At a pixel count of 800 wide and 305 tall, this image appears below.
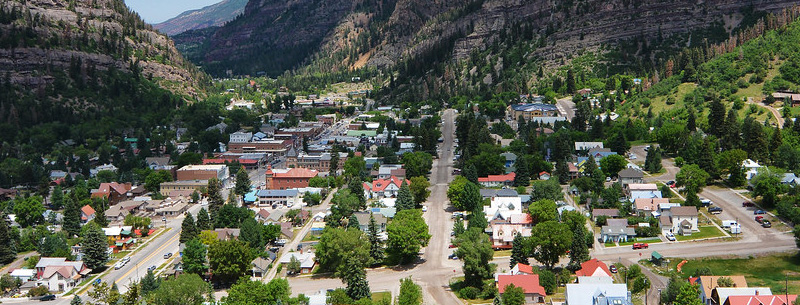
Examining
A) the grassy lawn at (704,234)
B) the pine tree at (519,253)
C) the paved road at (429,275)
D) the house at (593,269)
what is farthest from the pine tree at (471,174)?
the house at (593,269)

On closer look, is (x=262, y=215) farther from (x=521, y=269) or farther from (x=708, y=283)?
(x=708, y=283)

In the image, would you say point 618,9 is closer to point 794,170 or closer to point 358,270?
point 794,170

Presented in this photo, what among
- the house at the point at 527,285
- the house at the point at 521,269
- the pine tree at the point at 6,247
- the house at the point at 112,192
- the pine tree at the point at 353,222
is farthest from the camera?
the house at the point at 112,192

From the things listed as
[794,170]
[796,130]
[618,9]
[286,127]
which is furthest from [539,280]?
[618,9]

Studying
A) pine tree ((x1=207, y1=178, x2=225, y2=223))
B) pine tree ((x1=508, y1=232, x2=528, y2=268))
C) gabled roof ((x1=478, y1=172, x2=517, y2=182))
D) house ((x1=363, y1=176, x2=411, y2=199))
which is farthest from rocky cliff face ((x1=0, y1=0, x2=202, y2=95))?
pine tree ((x1=508, y1=232, x2=528, y2=268))

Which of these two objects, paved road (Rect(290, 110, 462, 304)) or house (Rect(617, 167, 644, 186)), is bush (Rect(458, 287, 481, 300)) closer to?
paved road (Rect(290, 110, 462, 304))

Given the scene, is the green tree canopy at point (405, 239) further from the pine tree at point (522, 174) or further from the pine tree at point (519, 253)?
the pine tree at point (522, 174)

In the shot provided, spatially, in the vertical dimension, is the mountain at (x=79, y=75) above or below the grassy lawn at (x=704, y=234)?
above
